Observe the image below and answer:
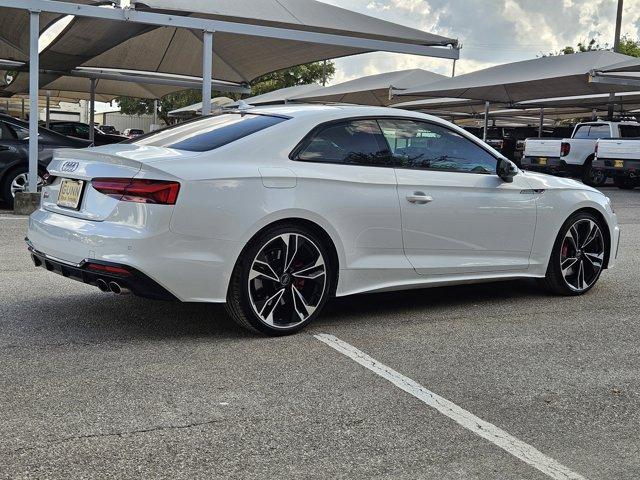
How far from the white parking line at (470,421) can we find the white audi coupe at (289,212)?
26.6 inches

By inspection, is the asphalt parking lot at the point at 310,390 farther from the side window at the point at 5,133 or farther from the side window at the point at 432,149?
the side window at the point at 5,133

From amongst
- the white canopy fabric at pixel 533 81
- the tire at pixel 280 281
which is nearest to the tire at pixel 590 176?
the white canopy fabric at pixel 533 81

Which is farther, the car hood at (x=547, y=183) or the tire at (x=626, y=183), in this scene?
the tire at (x=626, y=183)

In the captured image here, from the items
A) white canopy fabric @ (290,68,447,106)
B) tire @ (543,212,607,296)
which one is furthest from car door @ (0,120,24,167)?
white canopy fabric @ (290,68,447,106)

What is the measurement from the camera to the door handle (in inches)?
224

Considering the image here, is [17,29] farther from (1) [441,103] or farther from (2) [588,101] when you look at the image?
(1) [441,103]

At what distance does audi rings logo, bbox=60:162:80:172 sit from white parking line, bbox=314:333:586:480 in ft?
6.54

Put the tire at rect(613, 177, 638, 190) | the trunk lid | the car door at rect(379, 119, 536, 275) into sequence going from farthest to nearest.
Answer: the tire at rect(613, 177, 638, 190), the car door at rect(379, 119, 536, 275), the trunk lid

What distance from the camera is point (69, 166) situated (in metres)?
5.27

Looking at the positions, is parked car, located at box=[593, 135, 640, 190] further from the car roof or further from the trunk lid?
the trunk lid

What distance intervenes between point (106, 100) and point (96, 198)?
31.9m

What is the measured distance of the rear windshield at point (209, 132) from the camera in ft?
17.3

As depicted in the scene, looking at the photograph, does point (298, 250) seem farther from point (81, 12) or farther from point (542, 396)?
point (81, 12)

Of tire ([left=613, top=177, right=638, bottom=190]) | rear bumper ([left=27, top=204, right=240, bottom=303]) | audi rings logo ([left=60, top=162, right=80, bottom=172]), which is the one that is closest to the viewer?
rear bumper ([left=27, top=204, right=240, bottom=303])
